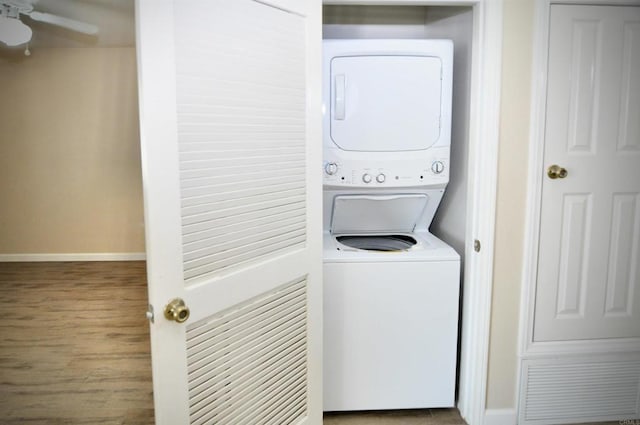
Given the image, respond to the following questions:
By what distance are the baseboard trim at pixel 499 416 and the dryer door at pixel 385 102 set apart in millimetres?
1246

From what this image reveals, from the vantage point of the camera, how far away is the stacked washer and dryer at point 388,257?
6.95 ft

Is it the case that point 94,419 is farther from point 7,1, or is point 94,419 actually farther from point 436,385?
point 7,1

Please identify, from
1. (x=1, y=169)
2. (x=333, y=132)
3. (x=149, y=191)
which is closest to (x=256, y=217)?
(x=149, y=191)

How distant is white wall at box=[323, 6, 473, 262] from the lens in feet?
7.36

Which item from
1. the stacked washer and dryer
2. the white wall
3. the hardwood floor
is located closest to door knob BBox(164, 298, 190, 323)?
the stacked washer and dryer

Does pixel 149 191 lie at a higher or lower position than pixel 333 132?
lower

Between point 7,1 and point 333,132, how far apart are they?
269cm

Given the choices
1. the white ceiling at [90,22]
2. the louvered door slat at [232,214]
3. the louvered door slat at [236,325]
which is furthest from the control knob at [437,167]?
the white ceiling at [90,22]

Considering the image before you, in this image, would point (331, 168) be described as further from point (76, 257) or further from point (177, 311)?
point (76, 257)

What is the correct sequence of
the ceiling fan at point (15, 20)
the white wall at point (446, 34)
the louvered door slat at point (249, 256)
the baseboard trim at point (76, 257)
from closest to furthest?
the louvered door slat at point (249, 256) < the white wall at point (446, 34) < the ceiling fan at point (15, 20) < the baseboard trim at point (76, 257)

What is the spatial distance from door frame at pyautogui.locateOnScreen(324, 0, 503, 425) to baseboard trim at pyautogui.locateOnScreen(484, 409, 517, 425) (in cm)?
3

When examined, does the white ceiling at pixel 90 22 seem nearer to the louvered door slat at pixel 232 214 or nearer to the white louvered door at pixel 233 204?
the white louvered door at pixel 233 204

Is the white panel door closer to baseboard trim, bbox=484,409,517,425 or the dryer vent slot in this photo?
baseboard trim, bbox=484,409,517,425

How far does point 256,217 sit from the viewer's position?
1572mm
